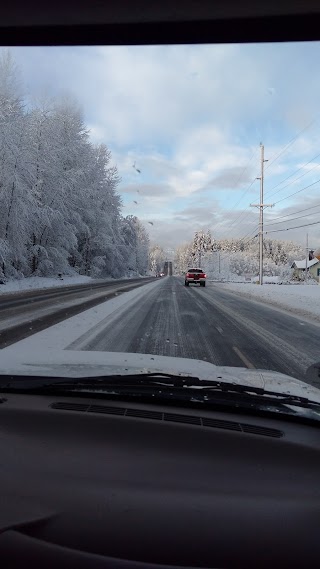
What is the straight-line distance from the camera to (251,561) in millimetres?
1619

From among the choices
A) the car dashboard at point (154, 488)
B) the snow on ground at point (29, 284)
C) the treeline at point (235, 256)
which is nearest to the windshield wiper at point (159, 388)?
the car dashboard at point (154, 488)

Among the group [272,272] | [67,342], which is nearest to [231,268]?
[272,272]

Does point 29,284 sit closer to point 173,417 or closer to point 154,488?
point 173,417

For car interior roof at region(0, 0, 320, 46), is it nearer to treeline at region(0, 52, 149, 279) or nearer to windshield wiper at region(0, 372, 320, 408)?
windshield wiper at region(0, 372, 320, 408)

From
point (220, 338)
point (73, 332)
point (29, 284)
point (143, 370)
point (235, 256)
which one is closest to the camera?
point (143, 370)

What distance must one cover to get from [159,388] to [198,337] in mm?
7052

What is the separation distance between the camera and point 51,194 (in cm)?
4019

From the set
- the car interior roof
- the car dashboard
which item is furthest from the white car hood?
the car interior roof

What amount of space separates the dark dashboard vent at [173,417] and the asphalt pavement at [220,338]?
4262 mm

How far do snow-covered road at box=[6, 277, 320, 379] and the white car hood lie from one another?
2.72m

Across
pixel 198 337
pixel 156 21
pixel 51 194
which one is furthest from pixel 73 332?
pixel 51 194

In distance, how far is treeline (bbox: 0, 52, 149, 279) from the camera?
32344mm

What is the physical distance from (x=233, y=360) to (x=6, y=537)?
622 cm

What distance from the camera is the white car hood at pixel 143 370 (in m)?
3.54
